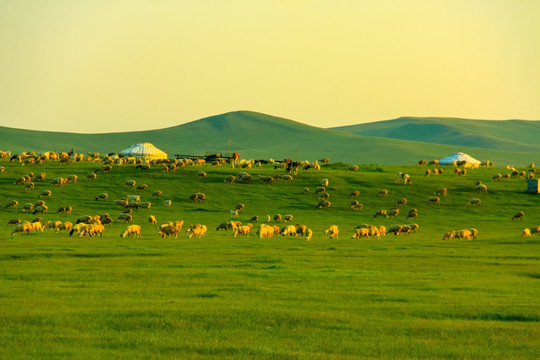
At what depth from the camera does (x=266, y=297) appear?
2286 cm

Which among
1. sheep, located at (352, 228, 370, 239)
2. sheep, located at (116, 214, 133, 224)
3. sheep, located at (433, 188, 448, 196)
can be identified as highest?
sheep, located at (433, 188, 448, 196)

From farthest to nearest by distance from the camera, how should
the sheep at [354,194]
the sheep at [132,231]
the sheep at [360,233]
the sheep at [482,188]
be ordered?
1. the sheep at [482,188]
2. the sheep at [354,194]
3. the sheep at [360,233]
4. the sheep at [132,231]

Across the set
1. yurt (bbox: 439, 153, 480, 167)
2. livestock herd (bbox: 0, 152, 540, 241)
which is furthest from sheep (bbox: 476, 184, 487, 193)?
yurt (bbox: 439, 153, 480, 167)

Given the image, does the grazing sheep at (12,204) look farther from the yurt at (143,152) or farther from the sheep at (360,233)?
the yurt at (143,152)

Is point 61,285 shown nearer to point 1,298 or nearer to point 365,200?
point 1,298

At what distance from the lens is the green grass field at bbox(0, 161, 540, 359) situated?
16.5 meters

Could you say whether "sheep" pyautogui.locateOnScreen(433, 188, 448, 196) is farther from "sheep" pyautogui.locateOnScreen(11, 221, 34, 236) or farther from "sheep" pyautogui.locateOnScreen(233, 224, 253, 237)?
"sheep" pyautogui.locateOnScreen(11, 221, 34, 236)

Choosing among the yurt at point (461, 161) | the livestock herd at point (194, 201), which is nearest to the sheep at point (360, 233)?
the livestock herd at point (194, 201)

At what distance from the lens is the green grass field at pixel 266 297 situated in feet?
54.2

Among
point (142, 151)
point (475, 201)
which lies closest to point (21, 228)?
point (475, 201)

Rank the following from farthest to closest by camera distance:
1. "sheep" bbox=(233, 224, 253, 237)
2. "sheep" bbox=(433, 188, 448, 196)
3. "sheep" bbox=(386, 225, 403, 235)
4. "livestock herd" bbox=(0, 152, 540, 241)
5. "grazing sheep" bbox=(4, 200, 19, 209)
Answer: "sheep" bbox=(433, 188, 448, 196), "grazing sheep" bbox=(4, 200, 19, 209), "sheep" bbox=(386, 225, 403, 235), "sheep" bbox=(233, 224, 253, 237), "livestock herd" bbox=(0, 152, 540, 241)

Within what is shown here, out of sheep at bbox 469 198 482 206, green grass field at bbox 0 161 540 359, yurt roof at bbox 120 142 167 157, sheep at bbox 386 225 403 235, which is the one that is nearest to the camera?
green grass field at bbox 0 161 540 359

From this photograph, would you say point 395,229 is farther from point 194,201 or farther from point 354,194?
point 194,201

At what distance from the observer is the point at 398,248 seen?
42.4 meters
